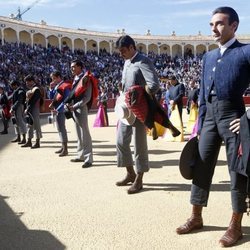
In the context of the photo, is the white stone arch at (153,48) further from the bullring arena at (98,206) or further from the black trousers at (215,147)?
the black trousers at (215,147)

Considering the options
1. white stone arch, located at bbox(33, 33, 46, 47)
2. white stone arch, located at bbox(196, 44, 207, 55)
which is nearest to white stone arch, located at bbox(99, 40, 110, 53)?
white stone arch, located at bbox(33, 33, 46, 47)

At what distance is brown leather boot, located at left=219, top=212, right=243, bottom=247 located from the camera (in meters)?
2.92

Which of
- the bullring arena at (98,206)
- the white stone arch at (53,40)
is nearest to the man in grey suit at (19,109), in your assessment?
the bullring arena at (98,206)

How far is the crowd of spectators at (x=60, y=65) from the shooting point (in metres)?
31.9

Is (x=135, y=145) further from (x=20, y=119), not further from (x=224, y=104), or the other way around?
(x=20, y=119)

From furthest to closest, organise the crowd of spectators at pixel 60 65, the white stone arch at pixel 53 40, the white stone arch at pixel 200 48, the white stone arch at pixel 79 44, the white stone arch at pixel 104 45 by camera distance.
→ the white stone arch at pixel 200 48 → the white stone arch at pixel 104 45 → the white stone arch at pixel 79 44 → the white stone arch at pixel 53 40 → the crowd of spectators at pixel 60 65

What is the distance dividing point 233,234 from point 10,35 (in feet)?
166

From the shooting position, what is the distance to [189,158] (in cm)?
331

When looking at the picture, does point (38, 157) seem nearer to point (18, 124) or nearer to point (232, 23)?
point (18, 124)

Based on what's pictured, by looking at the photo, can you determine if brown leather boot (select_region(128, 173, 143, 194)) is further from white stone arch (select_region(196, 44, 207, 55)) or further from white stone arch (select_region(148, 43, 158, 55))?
white stone arch (select_region(196, 44, 207, 55))

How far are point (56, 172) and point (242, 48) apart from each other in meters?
3.58

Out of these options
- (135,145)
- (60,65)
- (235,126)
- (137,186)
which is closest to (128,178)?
(137,186)

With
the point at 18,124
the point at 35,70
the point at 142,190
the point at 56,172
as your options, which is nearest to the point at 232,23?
the point at 142,190

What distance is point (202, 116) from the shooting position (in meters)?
3.30
